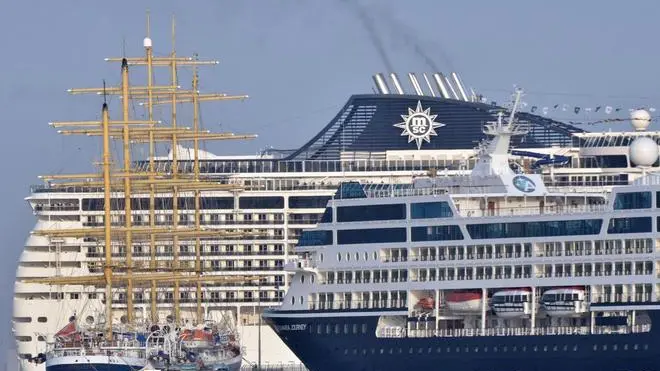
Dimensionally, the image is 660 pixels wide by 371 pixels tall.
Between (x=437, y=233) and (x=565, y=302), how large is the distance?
264 inches

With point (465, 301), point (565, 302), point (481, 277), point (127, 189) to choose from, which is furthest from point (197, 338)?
point (565, 302)

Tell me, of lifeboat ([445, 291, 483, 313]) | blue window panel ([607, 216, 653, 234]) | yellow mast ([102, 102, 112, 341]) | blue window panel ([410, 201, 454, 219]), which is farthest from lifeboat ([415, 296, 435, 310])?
yellow mast ([102, 102, 112, 341])

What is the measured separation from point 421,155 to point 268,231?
8965mm

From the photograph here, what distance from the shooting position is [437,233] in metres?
109

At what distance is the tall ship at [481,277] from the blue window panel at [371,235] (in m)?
0.04

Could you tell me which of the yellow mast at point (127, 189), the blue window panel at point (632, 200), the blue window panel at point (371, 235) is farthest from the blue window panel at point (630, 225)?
the yellow mast at point (127, 189)

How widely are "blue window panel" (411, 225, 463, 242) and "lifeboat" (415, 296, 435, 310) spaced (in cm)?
250

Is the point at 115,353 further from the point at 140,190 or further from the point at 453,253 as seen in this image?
the point at 140,190

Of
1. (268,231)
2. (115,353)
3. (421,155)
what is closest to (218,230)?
(268,231)

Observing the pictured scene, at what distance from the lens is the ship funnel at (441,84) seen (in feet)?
453

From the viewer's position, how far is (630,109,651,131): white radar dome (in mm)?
122312

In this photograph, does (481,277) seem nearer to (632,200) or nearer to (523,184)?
(523,184)

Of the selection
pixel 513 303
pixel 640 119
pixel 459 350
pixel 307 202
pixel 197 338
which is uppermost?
pixel 640 119

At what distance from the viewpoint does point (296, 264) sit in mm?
111500
